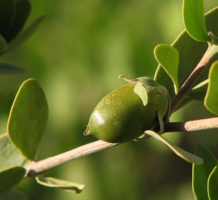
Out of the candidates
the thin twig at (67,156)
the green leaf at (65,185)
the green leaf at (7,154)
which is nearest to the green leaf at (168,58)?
the thin twig at (67,156)

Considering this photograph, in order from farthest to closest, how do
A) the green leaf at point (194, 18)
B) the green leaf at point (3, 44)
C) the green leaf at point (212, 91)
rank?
the green leaf at point (3, 44), the green leaf at point (194, 18), the green leaf at point (212, 91)

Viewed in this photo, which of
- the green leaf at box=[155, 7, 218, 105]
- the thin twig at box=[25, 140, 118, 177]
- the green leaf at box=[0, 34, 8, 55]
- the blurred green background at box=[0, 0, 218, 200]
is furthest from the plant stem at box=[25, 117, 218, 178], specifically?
the blurred green background at box=[0, 0, 218, 200]

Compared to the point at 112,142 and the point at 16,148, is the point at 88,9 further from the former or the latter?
the point at 112,142

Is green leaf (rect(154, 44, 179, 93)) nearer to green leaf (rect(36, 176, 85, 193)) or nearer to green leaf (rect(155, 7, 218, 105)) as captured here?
green leaf (rect(155, 7, 218, 105))

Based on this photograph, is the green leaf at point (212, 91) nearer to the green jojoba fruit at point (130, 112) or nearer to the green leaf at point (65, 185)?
the green jojoba fruit at point (130, 112)

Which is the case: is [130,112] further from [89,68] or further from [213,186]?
[89,68]

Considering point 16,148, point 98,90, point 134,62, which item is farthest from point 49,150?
point 16,148
